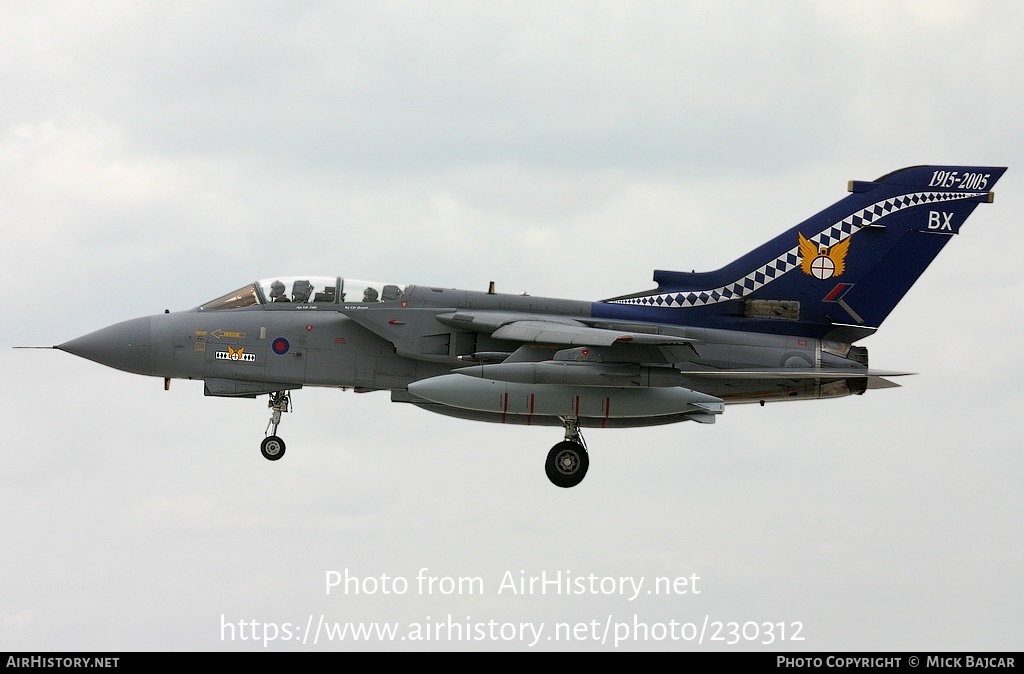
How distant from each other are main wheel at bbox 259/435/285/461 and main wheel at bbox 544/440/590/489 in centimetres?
416

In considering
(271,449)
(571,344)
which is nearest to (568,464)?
(571,344)

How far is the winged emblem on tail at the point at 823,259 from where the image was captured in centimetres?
2492

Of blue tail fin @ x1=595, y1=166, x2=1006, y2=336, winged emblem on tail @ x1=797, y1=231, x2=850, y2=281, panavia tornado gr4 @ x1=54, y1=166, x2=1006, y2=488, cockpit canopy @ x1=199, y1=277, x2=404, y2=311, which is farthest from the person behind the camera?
winged emblem on tail @ x1=797, y1=231, x2=850, y2=281

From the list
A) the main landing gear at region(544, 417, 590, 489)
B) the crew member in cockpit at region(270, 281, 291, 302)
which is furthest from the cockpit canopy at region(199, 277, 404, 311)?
the main landing gear at region(544, 417, 590, 489)

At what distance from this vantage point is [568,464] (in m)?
23.8

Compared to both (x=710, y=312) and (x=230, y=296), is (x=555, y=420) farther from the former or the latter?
(x=230, y=296)

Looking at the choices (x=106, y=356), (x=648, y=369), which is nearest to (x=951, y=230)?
(x=648, y=369)

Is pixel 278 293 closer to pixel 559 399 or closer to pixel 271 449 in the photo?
pixel 271 449

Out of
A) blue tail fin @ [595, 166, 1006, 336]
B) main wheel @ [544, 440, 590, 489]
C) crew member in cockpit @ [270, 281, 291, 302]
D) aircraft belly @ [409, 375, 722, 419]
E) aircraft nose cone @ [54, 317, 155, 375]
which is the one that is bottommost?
main wheel @ [544, 440, 590, 489]

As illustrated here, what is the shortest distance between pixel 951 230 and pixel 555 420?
23.8ft

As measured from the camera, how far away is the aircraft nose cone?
24031 millimetres

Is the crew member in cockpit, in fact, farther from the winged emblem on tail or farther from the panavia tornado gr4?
the winged emblem on tail

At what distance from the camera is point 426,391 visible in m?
22.8

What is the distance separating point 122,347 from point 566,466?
7115 millimetres
